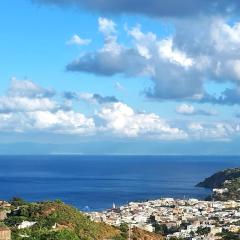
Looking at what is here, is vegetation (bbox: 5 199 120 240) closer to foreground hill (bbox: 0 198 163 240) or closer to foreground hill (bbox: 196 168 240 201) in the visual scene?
foreground hill (bbox: 0 198 163 240)

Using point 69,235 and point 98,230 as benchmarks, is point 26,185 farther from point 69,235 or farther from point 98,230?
point 69,235

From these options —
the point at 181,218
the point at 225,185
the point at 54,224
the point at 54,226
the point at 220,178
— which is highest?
the point at 220,178

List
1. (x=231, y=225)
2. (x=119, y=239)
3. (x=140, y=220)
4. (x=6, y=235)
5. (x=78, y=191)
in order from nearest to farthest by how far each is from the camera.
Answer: (x=6, y=235), (x=119, y=239), (x=231, y=225), (x=140, y=220), (x=78, y=191)

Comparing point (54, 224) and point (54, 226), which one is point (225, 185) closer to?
point (54, 224)

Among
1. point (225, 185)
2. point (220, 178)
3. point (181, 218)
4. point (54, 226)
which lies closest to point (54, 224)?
point (54, 226)

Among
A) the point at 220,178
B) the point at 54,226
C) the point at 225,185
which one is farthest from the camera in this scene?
the point at 220,178

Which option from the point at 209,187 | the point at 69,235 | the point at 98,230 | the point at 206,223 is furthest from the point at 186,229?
the point at 209,187
